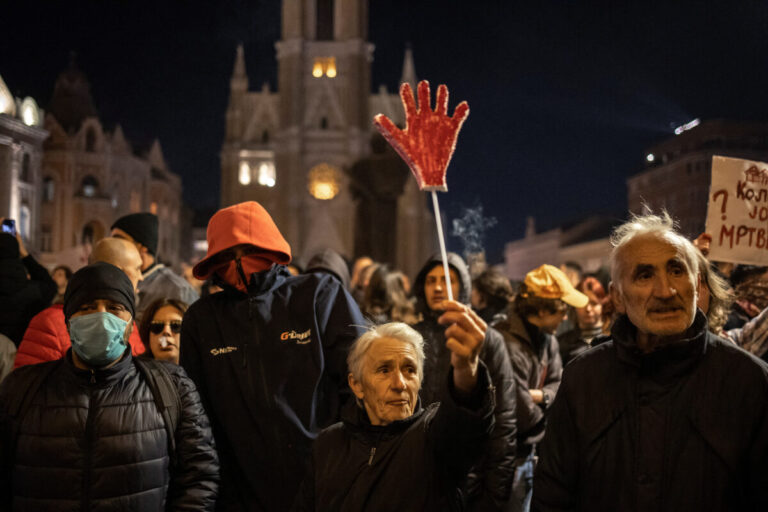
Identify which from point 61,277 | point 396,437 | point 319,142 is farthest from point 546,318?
point 319,142

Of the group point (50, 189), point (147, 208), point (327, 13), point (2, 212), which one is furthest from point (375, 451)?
point (327, 13)

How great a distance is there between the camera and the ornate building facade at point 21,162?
132ft

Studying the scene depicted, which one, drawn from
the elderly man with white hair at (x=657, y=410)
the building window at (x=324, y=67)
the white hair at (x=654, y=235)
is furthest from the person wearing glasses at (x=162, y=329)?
the building window at (x=324, y=67)

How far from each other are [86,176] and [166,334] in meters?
53.9

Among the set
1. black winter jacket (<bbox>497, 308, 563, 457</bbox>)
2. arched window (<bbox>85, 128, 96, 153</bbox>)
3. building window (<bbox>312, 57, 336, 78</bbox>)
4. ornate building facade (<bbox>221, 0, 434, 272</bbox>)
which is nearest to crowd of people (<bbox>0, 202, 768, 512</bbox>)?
black winter jacket (<bbox>497, 308, 563, 457</bbox>)

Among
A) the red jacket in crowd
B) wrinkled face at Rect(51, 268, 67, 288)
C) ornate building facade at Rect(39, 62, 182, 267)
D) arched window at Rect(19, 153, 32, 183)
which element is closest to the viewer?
the red jacket in crowd

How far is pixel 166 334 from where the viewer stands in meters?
4.45

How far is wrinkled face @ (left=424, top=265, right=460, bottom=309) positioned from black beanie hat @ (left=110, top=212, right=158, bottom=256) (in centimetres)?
206

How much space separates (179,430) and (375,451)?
3.09 ft

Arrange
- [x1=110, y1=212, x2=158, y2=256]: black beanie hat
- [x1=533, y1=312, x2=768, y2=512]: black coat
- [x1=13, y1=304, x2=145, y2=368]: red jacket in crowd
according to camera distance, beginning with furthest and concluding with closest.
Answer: [x1=110, y1=212, x2=158, y2=256]: black beanie hat
[x1=13, y1=304, x2=145, y2=368]: red jacket in crowd
[x1=533, y1=312, x2=768, y2=512]: black coat

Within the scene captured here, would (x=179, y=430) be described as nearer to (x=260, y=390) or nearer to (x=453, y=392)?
(x=260, y=390)

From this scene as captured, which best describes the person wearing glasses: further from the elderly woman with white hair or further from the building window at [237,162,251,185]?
the building window at [237,162,251,185]

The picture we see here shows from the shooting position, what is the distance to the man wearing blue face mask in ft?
9.58

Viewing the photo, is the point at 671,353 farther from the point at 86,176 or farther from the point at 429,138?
the point at 86,176
